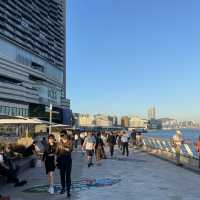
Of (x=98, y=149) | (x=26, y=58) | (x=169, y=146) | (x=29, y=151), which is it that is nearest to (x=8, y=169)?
(x=29, y=151)

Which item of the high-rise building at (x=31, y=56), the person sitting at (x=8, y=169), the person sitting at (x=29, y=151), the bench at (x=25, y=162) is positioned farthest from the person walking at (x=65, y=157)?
the high-rise building at (x=31, y=56)

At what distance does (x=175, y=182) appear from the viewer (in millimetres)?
13094

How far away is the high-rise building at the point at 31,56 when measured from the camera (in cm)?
9625

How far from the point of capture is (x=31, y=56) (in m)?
114

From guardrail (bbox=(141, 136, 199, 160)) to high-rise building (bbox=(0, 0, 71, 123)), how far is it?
2079 inches

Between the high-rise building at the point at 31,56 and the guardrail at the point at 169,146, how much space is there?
52.8 metres

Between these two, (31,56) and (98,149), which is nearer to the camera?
(98,149)

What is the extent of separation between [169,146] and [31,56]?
91973mm

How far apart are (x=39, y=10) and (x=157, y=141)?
394 ft

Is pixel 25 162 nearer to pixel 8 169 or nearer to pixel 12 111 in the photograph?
pixel 8 169

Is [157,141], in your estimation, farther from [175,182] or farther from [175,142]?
[175,182]

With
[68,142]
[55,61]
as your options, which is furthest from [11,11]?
[68,142]

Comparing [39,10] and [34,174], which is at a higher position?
[39,10]

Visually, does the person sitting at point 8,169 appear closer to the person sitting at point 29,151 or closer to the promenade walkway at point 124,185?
the promenade walkway at point 124,185
